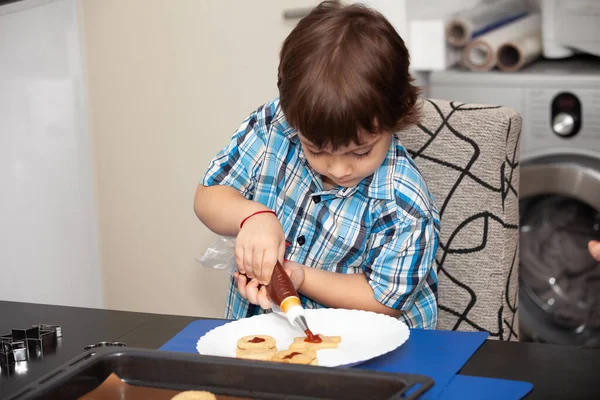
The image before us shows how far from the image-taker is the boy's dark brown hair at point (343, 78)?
3.29ft

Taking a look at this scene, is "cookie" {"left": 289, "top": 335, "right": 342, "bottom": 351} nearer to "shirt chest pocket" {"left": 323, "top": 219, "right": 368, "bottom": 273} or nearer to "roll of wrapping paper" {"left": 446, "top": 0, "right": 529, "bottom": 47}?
"shirt chest pocket" {"left": 323, "top": 219, "right": 368, "bottom": 273}

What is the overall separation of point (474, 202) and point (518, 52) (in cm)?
90

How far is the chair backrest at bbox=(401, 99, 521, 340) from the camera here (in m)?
1.24

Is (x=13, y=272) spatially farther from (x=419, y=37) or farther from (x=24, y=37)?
(x=419, y=37)

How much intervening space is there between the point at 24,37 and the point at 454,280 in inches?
52.6

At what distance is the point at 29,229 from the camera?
2.12 metres

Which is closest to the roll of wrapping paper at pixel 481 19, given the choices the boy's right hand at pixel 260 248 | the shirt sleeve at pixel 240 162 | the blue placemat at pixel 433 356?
the shirt sleeve at pixel 240 162

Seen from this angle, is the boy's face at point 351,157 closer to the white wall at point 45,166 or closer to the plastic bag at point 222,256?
the plastic bag at point 222,256

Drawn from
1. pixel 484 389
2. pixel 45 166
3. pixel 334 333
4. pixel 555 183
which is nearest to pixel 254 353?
pixel 334 333

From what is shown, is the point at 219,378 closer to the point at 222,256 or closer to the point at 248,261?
the point at 248,261

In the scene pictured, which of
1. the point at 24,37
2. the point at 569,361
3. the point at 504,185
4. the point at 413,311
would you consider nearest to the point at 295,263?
the point at 413,311

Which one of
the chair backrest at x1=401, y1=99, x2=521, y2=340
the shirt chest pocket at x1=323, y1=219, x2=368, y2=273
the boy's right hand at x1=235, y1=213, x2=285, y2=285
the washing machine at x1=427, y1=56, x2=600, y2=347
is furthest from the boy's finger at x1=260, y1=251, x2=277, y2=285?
the washing machine at x1=427, y1=56, x2=600, y2=347

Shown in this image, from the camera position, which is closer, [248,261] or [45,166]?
[248,261]

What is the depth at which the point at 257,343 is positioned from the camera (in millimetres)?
894
